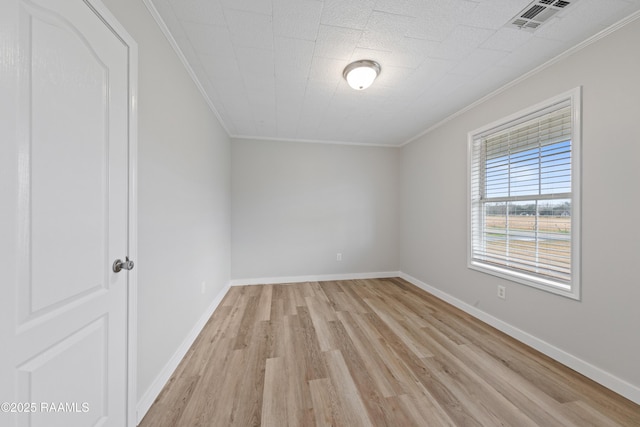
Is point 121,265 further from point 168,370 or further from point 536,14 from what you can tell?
point 536,14

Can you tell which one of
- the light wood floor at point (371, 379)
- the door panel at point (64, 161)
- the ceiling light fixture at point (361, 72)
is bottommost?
the light wood floor at point (371, 379)

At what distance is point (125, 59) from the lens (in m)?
1.18

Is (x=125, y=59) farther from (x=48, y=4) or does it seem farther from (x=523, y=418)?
(x=523, y=418)

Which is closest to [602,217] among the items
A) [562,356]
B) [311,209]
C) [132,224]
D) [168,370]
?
[562,356]

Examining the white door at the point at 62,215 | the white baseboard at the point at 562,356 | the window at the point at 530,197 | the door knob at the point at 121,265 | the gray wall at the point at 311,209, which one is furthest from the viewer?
the gray wall at the point at 311,209

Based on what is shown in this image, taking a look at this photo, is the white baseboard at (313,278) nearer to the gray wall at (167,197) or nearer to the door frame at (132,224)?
the gray wall at (167,197)

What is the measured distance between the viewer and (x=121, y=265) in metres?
1.13

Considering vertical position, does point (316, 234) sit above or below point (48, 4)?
below

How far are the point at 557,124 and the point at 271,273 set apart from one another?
3906mm

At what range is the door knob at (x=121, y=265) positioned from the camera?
110cm

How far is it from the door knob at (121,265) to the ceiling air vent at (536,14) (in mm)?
2764

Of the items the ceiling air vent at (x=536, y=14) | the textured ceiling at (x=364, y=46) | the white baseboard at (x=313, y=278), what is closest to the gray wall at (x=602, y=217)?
the textured ceiling at (x=364, y=46)

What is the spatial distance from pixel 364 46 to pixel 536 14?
110 centimetres

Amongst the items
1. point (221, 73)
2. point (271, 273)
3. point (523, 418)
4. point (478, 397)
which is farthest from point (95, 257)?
point (271, 273)
